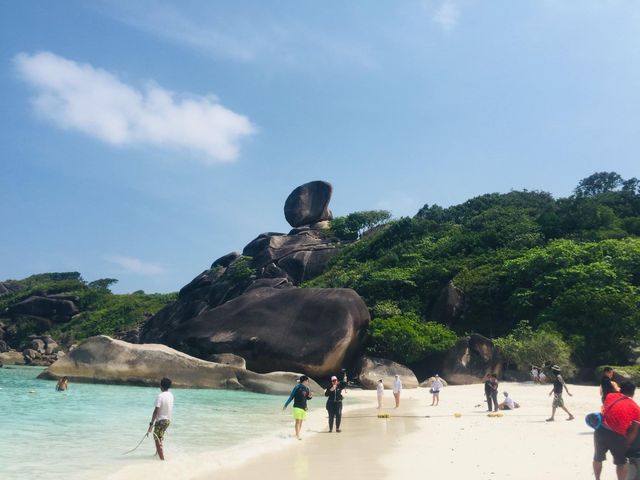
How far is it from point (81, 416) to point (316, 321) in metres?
12.4

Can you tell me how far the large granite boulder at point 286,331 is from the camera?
896 inches

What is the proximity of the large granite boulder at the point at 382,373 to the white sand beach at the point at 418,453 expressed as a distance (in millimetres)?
9431

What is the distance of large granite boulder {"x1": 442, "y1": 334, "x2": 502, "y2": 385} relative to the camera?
23.0 meters

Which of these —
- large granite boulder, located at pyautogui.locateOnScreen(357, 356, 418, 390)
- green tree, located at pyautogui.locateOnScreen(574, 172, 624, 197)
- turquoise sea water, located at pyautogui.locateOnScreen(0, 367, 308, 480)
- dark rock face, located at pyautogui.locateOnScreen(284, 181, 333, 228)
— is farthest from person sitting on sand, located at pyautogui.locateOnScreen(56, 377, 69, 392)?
green tree, located at pyautogui.locateOnScreen(574, 172, 624, 197)

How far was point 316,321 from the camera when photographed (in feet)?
77.5

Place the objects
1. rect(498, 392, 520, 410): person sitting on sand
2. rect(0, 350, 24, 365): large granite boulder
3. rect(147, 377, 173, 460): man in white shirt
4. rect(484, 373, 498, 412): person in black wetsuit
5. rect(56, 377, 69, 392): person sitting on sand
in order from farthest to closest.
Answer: rect(0, 350, 24, 365): large granite boulder
rect(56, 377, 69, 392): person sitting on sand
rect(498, 392, 520, 410): person sitting on sand
rect(484, 373, 498, 412): person in black wetsuit
rect(147, 377, 173, 460): man in white shirt

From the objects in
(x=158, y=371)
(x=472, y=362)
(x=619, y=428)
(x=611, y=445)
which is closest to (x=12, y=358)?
(x=158, y=371)

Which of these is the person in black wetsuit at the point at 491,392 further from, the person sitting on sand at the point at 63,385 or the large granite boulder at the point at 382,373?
the person sitting on sand at the point at 63,385

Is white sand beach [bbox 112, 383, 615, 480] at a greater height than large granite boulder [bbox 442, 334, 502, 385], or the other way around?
large granite boulder [bbox 442, 334, 502, 385]

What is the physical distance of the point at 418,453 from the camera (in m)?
7.96

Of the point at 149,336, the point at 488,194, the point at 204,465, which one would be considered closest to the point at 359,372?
the point at 204,465

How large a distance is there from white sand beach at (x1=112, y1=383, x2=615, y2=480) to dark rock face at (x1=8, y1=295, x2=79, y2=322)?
183 ft

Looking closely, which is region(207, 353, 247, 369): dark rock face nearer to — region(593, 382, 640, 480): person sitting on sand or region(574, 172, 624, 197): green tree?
region(593, 382, 640, 480): person sitting on sand

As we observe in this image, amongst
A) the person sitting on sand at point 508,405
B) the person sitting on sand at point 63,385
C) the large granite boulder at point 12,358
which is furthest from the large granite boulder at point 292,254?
the person sitting on sand at point 508,405
